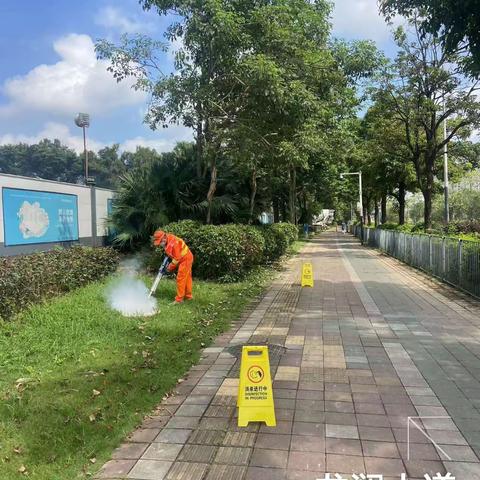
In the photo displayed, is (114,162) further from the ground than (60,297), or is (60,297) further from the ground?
(114,162)

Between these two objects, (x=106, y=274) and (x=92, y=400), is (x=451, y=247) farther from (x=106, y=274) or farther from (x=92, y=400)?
(x=92, y=400)

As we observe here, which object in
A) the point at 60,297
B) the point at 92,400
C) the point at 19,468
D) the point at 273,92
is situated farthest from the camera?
the point at 273,92

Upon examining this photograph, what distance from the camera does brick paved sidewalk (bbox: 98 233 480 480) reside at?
3.48 metres

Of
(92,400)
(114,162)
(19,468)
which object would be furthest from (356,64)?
(114,162)

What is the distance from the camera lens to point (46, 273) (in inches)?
317

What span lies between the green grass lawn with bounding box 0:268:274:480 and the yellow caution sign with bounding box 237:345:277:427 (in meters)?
0.91

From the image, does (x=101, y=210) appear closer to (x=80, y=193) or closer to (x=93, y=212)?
(x=93, y=212)

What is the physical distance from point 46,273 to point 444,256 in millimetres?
9961

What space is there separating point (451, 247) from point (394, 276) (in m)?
2.47

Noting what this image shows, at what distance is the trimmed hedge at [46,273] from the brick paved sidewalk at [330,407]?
2892 millimetres

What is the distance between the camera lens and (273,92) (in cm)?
1127

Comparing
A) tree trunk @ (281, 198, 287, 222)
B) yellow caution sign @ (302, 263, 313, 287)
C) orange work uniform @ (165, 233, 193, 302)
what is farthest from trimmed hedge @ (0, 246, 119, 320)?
tree trunk @ (281, 198, 287, 222)

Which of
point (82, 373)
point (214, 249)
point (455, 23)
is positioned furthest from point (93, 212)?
point (455, 23)

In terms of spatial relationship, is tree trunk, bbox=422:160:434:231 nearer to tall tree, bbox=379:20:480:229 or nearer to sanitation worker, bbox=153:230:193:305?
tall tree, bbox=379:20:480:229
